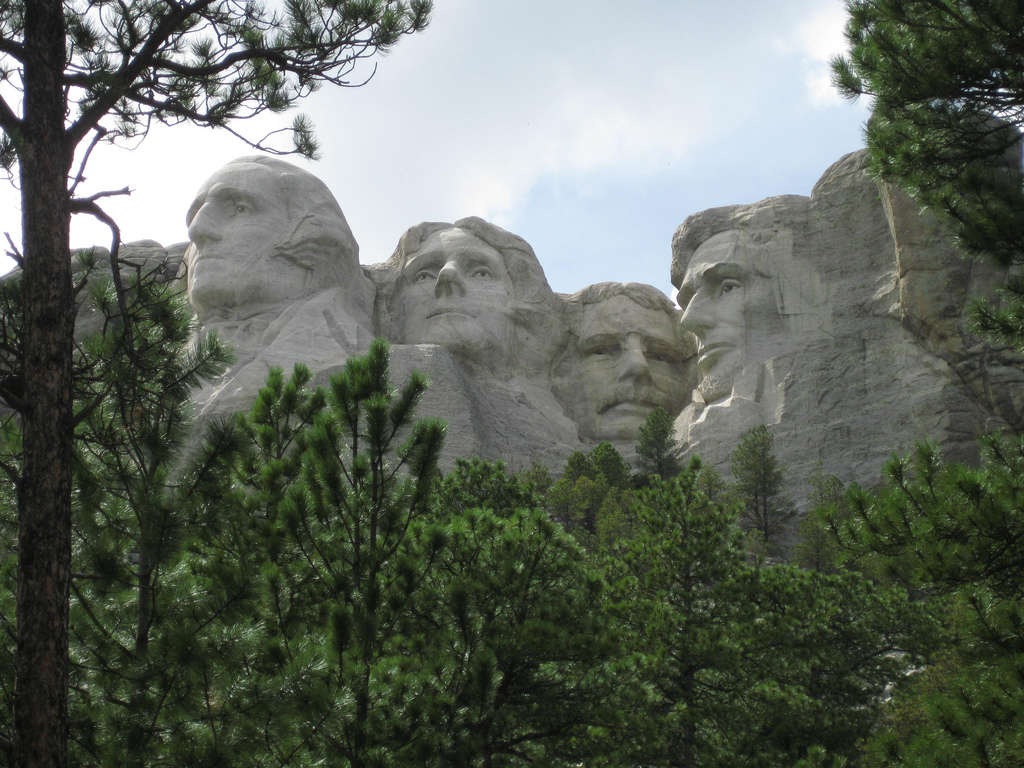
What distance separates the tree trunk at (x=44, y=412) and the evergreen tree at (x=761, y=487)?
62.4ft

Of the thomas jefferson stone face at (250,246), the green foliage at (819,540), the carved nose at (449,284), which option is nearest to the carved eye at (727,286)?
the carved nose at (449,284)

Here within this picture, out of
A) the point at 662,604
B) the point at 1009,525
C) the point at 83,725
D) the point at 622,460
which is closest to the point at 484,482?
the point at 662,604

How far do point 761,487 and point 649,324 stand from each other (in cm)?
802

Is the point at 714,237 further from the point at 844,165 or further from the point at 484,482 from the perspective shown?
the point at 484,482

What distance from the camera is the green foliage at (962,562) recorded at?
21.6ft

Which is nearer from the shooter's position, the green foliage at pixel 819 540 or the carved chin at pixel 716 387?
the green foliage at pixel 819 540

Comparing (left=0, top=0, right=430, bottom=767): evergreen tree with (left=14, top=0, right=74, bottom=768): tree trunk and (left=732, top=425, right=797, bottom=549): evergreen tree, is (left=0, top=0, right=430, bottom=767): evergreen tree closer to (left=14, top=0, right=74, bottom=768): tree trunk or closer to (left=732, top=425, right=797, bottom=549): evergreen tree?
(left=14, top=0, right=74, bottom=768): tree trunk

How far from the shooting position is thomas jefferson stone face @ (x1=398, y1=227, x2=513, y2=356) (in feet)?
92.0

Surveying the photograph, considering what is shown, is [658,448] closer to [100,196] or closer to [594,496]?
[594,496]

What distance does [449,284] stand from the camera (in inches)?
1123

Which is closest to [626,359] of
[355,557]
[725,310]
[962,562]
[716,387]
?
[725,310]

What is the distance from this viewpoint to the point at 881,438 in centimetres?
2439

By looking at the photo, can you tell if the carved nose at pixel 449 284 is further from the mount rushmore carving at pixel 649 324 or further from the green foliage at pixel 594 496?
the green foliage at pixel 594 496

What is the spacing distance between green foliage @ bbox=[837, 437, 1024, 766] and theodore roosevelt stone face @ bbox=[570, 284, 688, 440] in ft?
70.8
